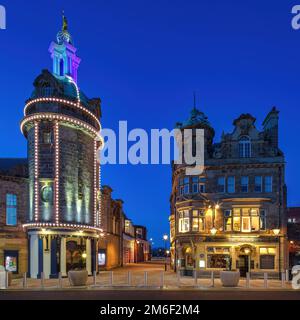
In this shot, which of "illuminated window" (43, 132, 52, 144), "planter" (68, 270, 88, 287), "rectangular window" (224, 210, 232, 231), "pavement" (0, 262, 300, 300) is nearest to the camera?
"pavement" (0, 262, 300, 300)

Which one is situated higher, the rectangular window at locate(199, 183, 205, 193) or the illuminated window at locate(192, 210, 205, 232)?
the rectangular window at locate(199, 183, 205, 193)

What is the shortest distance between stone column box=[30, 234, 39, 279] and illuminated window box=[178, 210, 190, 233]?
1325 cm

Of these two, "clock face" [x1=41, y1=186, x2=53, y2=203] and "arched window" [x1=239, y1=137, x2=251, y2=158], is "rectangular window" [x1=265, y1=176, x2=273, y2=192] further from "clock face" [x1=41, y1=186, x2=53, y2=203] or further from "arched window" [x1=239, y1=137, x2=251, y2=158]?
"clock face" [x1=41, y1=186, x2=53, y2=203]

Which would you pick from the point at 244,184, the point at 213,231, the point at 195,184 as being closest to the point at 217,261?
the point at 213,231

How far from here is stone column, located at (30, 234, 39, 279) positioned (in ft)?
115

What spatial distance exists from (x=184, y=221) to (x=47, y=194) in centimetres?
1291

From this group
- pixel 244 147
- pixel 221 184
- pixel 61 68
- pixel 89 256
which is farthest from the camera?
pixel 61 68

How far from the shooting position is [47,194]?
3572 cm

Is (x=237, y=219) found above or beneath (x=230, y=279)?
above

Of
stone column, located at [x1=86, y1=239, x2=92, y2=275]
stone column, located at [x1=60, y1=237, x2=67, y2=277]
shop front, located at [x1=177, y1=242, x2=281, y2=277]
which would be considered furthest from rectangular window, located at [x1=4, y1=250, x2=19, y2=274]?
shop front, located at [x1=177, y1=242, x2=281, y2=277]

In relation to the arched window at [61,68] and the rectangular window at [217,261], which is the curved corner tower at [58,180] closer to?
the arched window at [61,68]

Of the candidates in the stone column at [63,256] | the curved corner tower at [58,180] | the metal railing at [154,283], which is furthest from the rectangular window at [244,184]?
the stone column at [63,256]

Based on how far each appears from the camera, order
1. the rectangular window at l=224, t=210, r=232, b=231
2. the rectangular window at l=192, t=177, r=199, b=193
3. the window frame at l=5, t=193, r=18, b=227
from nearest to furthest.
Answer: the window frame at l=5, t=193, r=18, b=227 < the rectangular window at l=224, t=210, r=232, b=231 < the rectangular window at l=192, t=177, r=199, b=193

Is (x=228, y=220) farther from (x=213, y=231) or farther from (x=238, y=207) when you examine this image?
(x=213, y=231)
